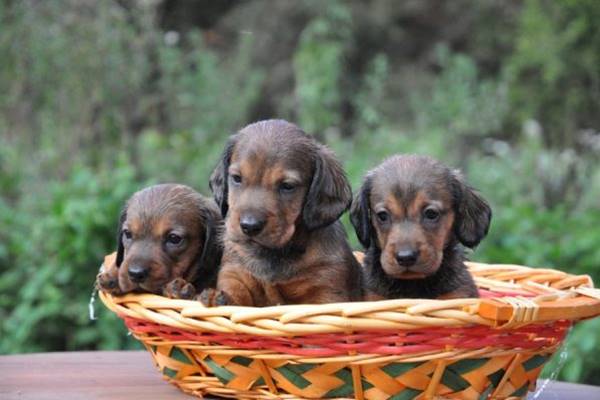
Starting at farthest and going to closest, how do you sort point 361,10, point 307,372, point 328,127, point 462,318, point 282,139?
point 361,10 → point 328,127 → point 282,139 → point 307,372 → point 462,318

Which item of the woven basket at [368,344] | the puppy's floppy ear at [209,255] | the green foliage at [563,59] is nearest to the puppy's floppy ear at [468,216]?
the woven basket at [368,344]

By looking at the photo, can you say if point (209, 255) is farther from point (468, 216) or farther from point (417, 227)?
point (468, 216)

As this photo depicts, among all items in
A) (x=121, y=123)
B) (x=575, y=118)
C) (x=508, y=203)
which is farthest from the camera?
(x=575, y=118)

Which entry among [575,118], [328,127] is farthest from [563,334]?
[575,118]

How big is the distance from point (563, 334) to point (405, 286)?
0.84 m

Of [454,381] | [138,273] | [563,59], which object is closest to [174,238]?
[138,273]

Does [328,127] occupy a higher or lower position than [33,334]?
higher

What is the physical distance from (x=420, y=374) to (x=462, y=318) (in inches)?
11.5

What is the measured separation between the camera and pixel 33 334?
7410 mm

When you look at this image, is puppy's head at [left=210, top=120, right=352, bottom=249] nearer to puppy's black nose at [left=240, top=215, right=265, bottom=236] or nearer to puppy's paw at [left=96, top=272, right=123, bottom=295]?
puppy's black nose at [left=240, top=215, right=265, bottom=236]

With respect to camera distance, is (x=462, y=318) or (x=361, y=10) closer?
(x=462, y=318)

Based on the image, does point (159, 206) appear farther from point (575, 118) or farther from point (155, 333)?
point (575, 118)

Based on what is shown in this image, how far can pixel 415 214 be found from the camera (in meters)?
4.17

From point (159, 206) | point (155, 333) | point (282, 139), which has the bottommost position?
point (155, 333)
